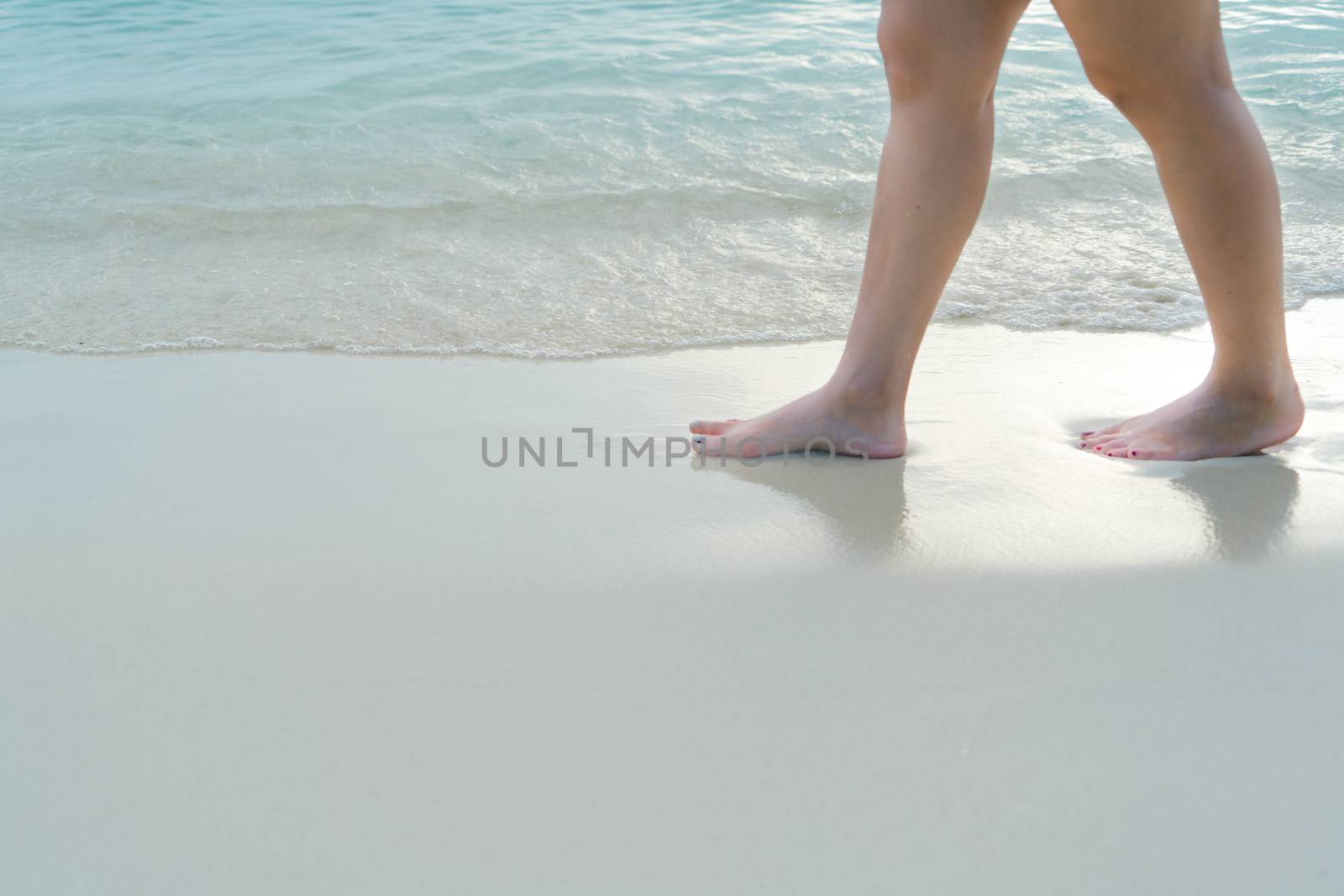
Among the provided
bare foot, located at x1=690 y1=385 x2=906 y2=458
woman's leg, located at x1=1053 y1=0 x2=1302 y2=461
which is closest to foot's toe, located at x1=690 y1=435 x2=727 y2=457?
bare foot, located at x1=690 y1=385 x2=906 y2=458

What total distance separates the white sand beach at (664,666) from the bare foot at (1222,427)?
0.10ft

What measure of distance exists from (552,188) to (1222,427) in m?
1.92

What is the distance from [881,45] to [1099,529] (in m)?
0.60

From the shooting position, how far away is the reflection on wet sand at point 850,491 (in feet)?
3.71

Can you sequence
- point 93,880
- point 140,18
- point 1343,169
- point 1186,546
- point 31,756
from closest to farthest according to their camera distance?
point 93,880, point 31,756, point 1186,546, point 1343,169, point 140,18

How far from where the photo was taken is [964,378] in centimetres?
172

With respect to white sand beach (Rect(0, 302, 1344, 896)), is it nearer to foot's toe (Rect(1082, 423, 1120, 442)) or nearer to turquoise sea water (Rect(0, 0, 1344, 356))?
foot's toe (Rect(1082, 423, 1120, 442))

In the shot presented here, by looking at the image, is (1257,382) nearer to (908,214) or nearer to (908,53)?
(908,214)

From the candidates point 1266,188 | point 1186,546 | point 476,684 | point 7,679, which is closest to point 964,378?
point 1266,188

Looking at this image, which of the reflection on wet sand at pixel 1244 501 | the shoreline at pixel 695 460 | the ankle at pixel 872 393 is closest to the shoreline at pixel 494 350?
the shoreline at pixel 695 460

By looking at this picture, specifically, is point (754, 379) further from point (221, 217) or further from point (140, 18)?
point (140, 18)

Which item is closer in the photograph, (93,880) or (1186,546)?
(93,880)

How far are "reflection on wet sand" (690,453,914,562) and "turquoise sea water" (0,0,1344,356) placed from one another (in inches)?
22.5

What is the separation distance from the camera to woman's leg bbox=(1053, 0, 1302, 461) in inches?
46.4
